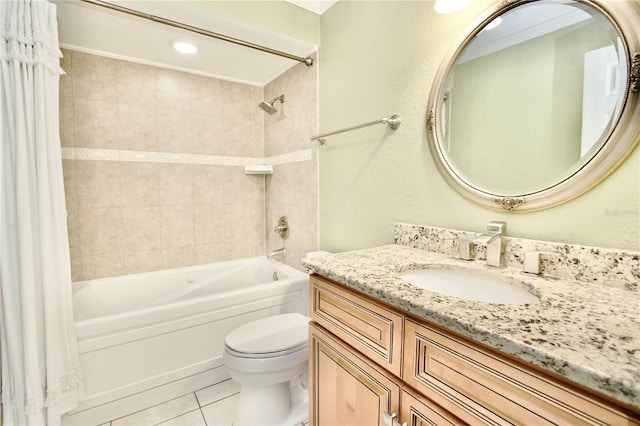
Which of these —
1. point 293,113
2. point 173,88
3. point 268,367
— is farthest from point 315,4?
point 268,367

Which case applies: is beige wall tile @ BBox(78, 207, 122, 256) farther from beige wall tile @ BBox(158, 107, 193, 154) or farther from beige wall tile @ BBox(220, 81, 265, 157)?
beige wall tile @ BBox(220, 81, 265, 157)

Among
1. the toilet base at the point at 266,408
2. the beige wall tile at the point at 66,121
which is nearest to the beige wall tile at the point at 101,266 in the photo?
the beige wall tile at the point at 66,121

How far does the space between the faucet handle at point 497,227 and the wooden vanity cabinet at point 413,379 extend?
0.53 metres

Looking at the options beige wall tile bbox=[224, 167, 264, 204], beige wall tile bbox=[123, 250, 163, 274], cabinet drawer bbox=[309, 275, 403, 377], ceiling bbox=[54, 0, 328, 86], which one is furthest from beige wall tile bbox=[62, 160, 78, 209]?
cabinet drawer bbox=[309, 275, 403, 377]

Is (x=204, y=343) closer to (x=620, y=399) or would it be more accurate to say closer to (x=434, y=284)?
(x=434, y=284)

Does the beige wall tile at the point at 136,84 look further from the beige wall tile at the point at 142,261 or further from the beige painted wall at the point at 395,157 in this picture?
the beige painted wall at the point at 395,157

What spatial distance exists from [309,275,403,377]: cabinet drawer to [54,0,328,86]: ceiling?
157 centimetres

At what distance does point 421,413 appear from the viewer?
65 centimetres

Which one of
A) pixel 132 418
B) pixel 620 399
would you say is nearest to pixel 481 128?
pixel 620 399

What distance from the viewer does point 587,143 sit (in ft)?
2.72

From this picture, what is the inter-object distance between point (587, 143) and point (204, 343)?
77.5 inches

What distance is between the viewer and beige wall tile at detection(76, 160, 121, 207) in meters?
2.03

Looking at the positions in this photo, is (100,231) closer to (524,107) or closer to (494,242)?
(494,242)

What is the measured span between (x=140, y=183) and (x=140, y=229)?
354mm
